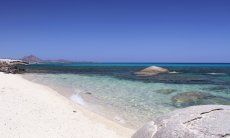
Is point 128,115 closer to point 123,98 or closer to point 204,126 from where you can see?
point 123,98

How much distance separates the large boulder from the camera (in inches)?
212

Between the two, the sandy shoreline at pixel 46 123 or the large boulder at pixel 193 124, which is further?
the sandy shoreline at pixel 46 123

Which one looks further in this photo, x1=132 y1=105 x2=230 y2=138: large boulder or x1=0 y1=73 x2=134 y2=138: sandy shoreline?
x1=0 y1=73 x2=134 y2=138: sandy shoreline

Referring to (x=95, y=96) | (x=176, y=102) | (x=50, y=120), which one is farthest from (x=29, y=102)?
(x=176, y=102)

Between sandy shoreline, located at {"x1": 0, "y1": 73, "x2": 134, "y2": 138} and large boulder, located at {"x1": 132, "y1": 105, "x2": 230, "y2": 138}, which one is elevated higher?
large boulder, located at {"x1": 132, "y1": 105, "x2": 230, "y2": 138}

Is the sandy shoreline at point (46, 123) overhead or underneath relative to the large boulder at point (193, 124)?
underneath

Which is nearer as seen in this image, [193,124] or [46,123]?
[193,124]

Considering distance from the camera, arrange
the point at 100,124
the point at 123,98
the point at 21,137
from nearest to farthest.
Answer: the point at 21,137 → the point at 100,124 → the point at 123,98

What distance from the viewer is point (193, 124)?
5703 millimetres

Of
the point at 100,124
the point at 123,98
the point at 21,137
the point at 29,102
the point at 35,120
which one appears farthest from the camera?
the point at 123,98

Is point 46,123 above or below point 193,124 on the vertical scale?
below

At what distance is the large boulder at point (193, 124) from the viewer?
5.38 meters

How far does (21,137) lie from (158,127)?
365cm

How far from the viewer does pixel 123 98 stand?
17.8 metres
